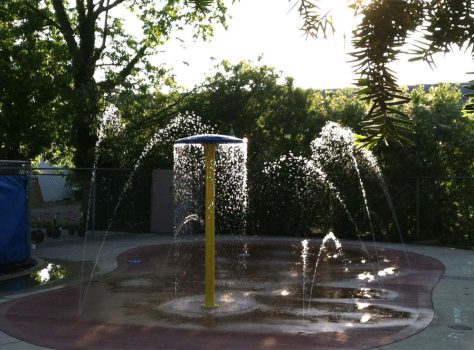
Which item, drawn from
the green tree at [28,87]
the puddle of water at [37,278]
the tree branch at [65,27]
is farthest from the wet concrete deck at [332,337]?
the tree branch at [65,27]

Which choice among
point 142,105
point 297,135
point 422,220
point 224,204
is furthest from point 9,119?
point 422,220

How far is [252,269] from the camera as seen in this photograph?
12328mm

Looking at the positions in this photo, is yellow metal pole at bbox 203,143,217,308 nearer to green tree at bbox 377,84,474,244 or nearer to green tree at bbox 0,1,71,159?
green tree at bbox 377,84,474,244

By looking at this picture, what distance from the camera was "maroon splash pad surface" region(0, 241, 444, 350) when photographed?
22.7ft

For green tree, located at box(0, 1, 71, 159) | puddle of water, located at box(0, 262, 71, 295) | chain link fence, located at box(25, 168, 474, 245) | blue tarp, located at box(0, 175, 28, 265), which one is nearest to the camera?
puddle of water, located at box(0, 262, 71, 295)

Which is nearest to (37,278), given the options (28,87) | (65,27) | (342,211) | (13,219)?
(13,219)

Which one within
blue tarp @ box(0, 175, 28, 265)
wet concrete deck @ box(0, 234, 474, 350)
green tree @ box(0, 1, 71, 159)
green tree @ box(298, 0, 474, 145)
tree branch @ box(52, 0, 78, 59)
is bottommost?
wet concrete deck @ box(0, 234, 474, 350)

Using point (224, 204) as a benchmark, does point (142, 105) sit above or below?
above

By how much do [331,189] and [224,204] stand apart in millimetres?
3612

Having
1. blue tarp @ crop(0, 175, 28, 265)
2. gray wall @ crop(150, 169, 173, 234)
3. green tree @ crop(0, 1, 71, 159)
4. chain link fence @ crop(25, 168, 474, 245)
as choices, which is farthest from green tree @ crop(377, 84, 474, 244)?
blue tarp @ crop(0, 175, 28, 265)

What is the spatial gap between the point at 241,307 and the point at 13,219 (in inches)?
223

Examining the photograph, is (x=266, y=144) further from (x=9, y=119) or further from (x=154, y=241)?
(x=9, y=119)

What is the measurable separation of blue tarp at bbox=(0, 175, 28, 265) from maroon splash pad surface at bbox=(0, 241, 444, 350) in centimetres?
206

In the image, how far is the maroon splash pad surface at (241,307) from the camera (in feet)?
22.7
